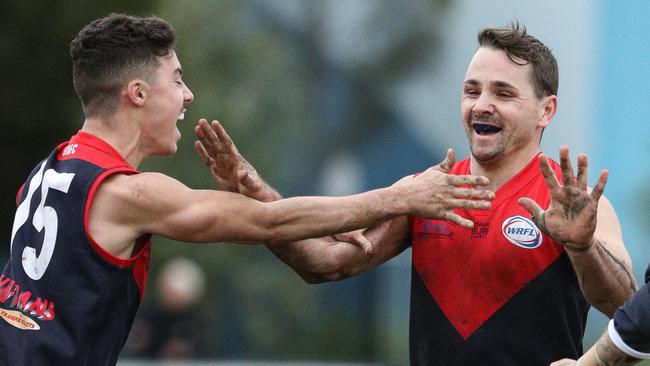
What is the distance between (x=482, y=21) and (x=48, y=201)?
9.90 metres

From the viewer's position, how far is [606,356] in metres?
4.59

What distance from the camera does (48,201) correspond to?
5133mm

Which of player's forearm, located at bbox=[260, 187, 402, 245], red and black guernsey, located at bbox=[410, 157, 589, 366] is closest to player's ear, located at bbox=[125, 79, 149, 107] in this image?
player's forearm, located at bbox=[260, 187, 402, 245]

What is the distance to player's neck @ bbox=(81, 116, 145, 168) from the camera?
17.6ft

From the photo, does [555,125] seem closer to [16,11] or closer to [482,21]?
[482,21]

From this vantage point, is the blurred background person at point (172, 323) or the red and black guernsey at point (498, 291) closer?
the red and black guernsey at point (498, 291)

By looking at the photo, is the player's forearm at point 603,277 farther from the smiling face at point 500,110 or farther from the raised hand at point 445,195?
the smiling face at point 500,110

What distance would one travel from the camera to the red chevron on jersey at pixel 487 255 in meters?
5.39

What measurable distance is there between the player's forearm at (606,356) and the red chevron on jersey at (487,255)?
0.79 meters

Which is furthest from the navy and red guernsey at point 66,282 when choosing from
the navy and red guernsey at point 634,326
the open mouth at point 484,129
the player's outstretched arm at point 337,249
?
the navy and red guernsey at point 634,326

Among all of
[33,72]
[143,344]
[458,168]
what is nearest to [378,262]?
[458,168]

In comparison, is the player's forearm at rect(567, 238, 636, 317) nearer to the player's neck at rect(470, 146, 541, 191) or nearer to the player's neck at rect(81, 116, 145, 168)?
the player's neck at rect(470, 146, 541, 191)

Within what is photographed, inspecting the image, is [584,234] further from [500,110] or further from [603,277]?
[500,110]

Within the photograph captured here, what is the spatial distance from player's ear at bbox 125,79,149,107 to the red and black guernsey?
60.1 inches
